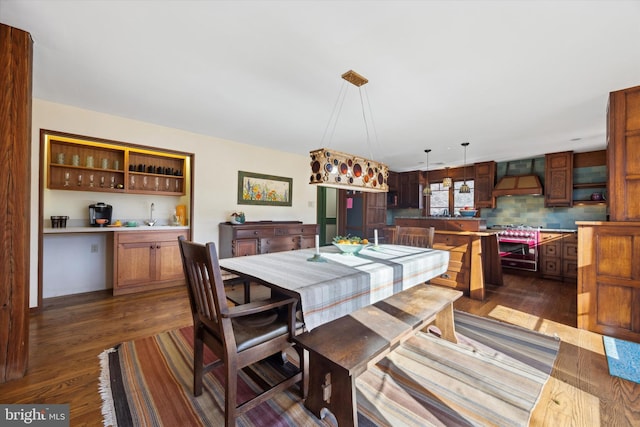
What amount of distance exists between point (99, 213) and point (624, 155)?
239 inches

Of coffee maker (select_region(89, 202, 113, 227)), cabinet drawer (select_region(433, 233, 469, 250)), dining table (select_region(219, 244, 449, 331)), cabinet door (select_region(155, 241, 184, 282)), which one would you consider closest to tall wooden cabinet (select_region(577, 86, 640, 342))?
cabinet drawer (select_region(433, 233, 469, 250))

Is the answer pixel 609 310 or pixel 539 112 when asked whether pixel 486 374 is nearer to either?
pixel 609 310

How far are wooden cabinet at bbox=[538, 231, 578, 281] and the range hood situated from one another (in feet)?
3.01

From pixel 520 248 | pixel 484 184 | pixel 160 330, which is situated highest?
pixel 484 184

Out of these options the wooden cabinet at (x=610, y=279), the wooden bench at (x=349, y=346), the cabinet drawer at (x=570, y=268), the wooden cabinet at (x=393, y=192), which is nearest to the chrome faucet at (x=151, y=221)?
the wooden bench at (x=349, y=346)

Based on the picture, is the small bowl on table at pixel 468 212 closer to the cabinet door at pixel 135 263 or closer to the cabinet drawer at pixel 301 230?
the cabinet drawer at pixel 301 230

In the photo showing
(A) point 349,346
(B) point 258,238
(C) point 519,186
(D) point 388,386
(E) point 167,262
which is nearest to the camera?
(A) point 349,346

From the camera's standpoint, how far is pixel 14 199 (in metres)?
1.77

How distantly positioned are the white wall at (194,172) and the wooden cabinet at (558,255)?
14.5 ft

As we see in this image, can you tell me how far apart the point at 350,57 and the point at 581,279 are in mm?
3178

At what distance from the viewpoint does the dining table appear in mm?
1375

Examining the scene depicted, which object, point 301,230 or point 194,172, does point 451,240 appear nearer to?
point 301,230

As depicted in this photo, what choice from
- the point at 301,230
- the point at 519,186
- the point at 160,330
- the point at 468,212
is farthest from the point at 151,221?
the point at 519,186

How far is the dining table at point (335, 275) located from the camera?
54.1 inches
